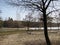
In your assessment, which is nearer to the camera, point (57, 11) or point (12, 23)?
point (57, 11)

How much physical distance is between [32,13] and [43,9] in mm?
749

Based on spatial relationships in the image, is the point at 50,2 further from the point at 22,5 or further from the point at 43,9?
the point at 22,5

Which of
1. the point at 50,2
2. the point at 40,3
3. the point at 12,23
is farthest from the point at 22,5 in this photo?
the point at 12,23

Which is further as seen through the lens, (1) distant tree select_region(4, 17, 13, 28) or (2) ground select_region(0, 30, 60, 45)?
(1) distant tree select_region(4, 17, 13, 28)

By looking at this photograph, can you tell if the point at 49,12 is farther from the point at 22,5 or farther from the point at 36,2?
the point at 22,5

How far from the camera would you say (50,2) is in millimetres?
9539

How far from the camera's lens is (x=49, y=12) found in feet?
31.7

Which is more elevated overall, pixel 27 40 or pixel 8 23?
pixel 27 40

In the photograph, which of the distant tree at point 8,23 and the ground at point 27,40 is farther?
the distant tree at point 8,23

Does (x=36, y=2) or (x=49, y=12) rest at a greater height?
(x=36, y=2)

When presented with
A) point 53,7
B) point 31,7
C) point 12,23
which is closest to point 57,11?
point 53,7

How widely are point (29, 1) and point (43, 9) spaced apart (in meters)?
1.01

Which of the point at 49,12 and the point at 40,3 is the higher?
the point at 40,3

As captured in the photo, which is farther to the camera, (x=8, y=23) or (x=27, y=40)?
(x=8, y=23)
